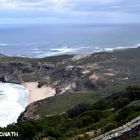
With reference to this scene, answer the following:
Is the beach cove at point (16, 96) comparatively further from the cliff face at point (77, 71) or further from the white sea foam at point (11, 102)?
the cliff face at point (77, 71)

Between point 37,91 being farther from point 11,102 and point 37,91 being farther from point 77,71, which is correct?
point 11,102

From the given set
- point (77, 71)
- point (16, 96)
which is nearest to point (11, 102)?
point (16, 96)

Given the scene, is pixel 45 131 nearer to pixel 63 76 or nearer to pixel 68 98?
pixel 68 98

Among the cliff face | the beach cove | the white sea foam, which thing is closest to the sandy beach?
the beach cove

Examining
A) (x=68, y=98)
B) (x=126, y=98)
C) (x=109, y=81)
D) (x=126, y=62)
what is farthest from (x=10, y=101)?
(x=126, y=98)

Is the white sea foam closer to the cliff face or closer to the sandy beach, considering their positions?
the sandy beach

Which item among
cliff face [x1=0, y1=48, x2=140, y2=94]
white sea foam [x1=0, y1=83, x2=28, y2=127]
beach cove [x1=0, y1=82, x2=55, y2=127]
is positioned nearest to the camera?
white sea foam [x1=0, y1=83, x2=28, y2=127]
